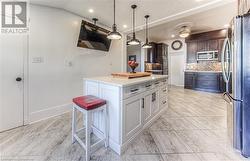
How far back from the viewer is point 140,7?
10.6 feet

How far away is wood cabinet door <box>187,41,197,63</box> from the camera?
6.31m

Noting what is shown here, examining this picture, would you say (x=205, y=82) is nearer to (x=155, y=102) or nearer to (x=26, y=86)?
(x=155, y=102)

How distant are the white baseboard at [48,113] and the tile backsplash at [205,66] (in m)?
5.91

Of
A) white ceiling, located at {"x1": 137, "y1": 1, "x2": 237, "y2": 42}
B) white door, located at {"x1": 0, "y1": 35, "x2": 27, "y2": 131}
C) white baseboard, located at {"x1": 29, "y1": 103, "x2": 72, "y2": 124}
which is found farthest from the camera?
white ceiling, located at {"x1": 137, "y1": 1, "x2": 237, "y2": 42}

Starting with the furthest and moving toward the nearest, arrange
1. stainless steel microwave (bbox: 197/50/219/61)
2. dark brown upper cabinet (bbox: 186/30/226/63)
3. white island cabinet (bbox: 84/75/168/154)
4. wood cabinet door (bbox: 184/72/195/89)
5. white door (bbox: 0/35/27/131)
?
wood cabinet door (bbox: 184/72/195/89), stainless steel microwave (bbox: 197/50/219/61), dark brown upper cabinet (bbox: 186/30/226/63), white door (bbox: 0/35/27/131), white island cabinet (bbox: 84/75/168/154)

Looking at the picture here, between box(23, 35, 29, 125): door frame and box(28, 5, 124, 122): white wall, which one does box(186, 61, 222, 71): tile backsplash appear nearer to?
box(28, 5, 124, 122): white wall

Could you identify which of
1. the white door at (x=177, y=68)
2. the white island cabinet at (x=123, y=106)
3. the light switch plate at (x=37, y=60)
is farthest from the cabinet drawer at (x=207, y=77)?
the light switch plate at (x=37, y=60)

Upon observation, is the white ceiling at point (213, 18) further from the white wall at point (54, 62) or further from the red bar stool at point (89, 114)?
the red bar stool at point (89, 114)

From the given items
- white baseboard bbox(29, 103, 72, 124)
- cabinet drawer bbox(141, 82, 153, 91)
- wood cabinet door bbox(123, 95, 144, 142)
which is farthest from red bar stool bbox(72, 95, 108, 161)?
white baseboard bbox(29, 103, 72, 124)

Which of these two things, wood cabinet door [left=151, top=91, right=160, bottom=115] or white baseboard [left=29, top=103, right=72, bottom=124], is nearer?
wood cabinet door [left=151, top=91, right=160, bottom=115]

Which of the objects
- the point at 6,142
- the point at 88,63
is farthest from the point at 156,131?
the point at 88,63

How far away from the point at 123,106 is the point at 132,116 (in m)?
0.30

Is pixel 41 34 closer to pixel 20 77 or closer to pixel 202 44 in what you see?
pixel 20 77

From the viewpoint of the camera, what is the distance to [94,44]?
395 centimetres
